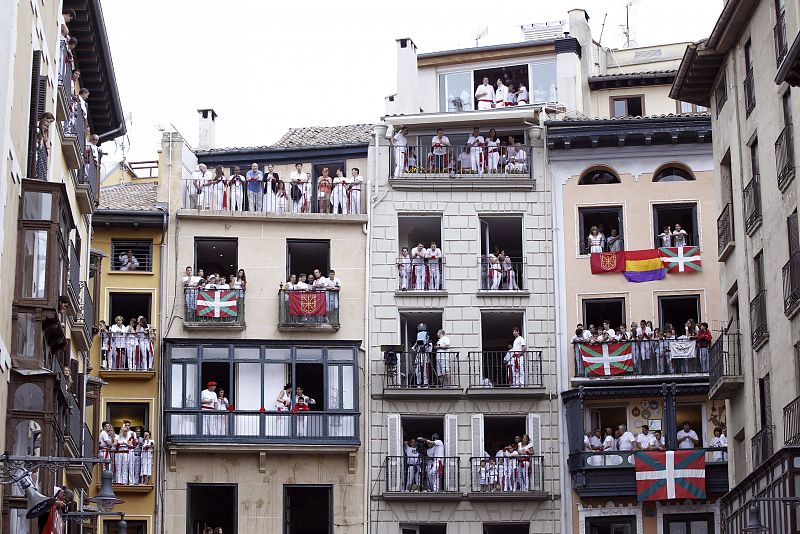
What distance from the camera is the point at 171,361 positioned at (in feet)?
181

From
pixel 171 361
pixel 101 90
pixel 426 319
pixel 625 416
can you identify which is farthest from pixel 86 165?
pixel 625 416

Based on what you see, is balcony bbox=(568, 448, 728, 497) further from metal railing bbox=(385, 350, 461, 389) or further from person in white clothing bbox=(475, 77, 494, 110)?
person in white clothing bbox=(475, 77, 494, 110)

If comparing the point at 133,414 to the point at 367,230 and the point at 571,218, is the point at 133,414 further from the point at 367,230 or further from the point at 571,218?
the point at 571,218

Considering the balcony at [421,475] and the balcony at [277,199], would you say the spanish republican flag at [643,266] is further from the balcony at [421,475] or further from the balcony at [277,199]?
the balcony at [277,199]

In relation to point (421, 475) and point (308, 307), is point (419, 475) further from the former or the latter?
point (308, 307)

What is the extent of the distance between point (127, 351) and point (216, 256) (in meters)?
4.99

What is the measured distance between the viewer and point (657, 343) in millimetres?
54344

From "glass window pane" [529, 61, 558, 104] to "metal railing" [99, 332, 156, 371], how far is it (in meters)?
16.4

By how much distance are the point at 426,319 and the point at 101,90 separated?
1423cm

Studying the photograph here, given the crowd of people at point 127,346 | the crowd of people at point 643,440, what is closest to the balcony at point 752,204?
the crowd of people at point 643,440

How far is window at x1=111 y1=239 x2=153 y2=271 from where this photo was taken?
5656 centimetres

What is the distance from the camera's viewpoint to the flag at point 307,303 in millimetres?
55406

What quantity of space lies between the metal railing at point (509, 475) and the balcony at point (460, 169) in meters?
9.27

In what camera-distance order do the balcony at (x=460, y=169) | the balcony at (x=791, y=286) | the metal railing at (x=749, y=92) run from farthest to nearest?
the balcony at (x=460, y=169), the metal railing at (x=749, y=92), the balcony at (x=791, y=286)
